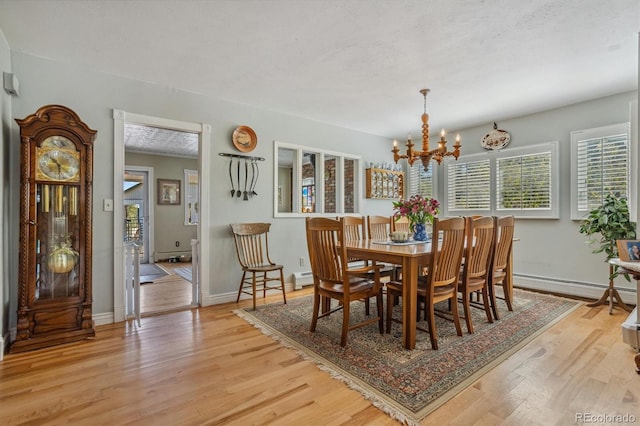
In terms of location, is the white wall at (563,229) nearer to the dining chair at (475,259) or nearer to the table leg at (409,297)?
the dining chair at (475,259)

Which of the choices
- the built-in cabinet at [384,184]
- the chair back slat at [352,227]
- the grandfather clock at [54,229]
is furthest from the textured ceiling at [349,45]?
the built-in cabinet at [384,184]

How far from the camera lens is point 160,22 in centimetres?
228

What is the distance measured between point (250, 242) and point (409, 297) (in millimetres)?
2188

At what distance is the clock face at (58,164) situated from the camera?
8.54ft

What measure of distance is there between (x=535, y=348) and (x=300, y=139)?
3.52 metres

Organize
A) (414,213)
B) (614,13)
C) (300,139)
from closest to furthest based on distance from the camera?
1. (614,13)
2. (414,213)
3. (300,139)

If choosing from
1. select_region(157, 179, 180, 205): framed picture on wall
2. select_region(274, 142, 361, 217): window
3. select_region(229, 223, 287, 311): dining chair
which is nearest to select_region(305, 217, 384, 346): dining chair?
select_region(229, 223, 287, 311): dining chair

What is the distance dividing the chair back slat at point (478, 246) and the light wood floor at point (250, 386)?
0.69 m

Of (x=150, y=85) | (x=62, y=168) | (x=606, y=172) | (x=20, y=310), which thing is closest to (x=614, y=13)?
(x=606, y=172)

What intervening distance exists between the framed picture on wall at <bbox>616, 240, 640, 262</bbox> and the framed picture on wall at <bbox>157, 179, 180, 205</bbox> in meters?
7.53

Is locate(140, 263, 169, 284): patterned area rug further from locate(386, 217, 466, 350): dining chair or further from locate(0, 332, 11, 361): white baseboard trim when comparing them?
locate(386, 217, 466, 350): dining chair

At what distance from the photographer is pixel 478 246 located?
2.82 metres

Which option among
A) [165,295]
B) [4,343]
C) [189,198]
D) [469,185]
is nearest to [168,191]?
[189,198]

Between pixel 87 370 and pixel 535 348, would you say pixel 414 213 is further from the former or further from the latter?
pixel 87 370
